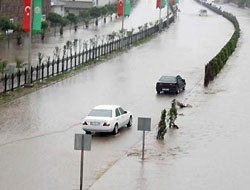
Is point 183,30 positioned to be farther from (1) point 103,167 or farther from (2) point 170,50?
(1) point 103,167

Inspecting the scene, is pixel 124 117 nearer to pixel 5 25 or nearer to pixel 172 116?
pixel 172 116

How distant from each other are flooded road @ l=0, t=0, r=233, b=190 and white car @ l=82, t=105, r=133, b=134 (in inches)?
15.3

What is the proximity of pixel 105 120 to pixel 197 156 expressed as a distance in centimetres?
449

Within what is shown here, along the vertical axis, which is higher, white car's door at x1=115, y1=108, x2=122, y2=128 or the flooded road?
white car's door at x1=115, y1=108, x2=122, y2=128

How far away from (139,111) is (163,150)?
28.9 feet

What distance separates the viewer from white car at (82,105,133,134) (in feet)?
91.4

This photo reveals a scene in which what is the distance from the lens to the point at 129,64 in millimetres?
55062

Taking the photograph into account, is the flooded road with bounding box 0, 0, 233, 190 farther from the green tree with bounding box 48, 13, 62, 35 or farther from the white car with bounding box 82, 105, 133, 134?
the green tree with bounding box 48, 13, 62, 35

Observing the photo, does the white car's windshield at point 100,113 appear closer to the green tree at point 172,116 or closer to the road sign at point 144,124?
the green tree at point 172,116

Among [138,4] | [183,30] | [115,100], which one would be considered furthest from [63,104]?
[138,4]

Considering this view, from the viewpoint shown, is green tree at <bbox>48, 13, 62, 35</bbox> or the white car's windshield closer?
the white car's windshield

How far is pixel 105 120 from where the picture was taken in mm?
27953

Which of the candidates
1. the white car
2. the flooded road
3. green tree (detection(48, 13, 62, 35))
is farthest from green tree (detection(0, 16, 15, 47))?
the white car

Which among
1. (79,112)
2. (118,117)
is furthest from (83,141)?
(79,112)
